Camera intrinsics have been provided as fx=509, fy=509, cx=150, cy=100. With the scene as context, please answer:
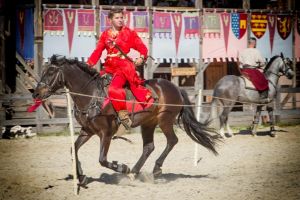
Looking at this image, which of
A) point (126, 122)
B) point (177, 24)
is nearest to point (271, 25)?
point (177, 24)

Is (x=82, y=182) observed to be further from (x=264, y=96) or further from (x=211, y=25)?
(x=211, y=25)

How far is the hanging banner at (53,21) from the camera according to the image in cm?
1435

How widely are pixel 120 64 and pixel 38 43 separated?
728 cm

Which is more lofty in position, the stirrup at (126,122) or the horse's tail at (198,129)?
the stirrup at (126,122)

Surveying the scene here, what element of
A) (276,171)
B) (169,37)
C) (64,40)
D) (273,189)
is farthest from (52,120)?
(273,189)

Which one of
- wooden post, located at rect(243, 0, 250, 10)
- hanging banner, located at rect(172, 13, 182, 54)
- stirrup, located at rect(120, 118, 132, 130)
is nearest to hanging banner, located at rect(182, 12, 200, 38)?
hanging banner, located at rect(172, 13, 182, 54)

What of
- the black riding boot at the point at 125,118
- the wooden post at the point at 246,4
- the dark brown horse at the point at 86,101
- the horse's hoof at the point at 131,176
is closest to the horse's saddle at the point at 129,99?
the dark brown horse at the point at 86,101

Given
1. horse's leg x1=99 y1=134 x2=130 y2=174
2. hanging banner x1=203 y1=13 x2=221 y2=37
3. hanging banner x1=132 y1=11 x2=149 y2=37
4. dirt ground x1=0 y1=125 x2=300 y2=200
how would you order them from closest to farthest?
1. dirt ground x1=0 y1=125 x2=300 y2=200
2. horse's leg x1=99 y1=134 x2=130 y2=174
3. hanging banner x1=132 y1=11 x2=149 y2=37
4. hanging banner x1=203 y1=13 x2=221 y2=37

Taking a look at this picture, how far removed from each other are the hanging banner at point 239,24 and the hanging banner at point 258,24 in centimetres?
30

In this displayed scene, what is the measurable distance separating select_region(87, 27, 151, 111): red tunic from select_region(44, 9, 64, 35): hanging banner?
654 cm

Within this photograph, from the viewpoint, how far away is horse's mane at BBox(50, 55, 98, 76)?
7816mm

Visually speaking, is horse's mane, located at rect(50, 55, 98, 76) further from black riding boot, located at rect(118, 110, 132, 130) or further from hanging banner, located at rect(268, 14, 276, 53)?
hanging banner, located at rect(268, 14, 276, 53)

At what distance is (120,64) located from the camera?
318 inches

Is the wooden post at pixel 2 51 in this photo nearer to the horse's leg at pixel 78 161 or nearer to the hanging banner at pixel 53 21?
the hanging banner at pixel 53 21
